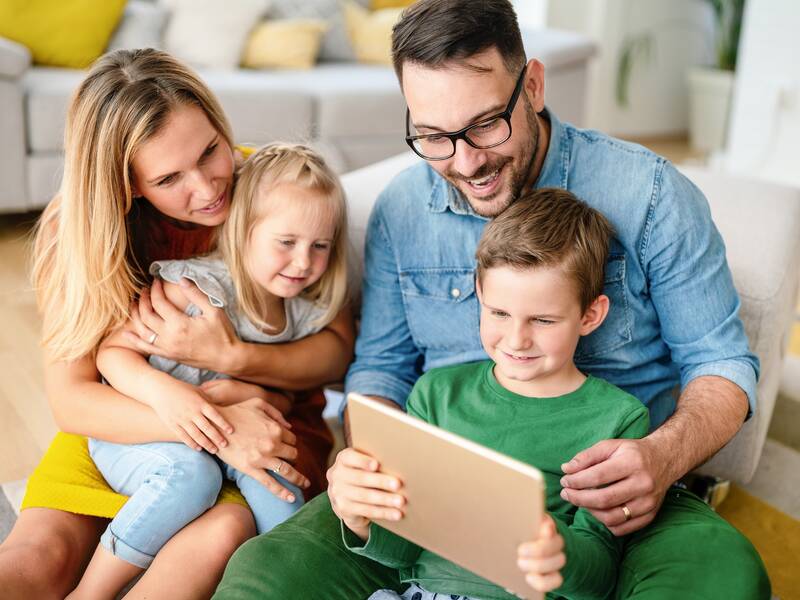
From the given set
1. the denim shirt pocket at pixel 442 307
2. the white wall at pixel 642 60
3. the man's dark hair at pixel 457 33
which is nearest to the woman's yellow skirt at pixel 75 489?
the denim shirt pocket at pixel 442 307

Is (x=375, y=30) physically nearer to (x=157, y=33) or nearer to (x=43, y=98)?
(x=157, y=33)

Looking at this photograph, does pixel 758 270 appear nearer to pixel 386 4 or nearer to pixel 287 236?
pixel 287 236

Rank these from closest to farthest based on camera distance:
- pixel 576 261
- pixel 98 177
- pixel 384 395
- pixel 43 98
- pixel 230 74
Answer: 1. pixel 576 261
2. pixel 98 177
3. pixel 384 395
4. pixel 43 98
5. pixel 230 74

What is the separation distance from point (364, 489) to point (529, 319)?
36 centimetres

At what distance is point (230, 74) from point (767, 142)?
260cm

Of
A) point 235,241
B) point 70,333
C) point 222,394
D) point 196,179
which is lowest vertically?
point 222,394

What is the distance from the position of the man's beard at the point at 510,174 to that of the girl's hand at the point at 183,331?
481 mm

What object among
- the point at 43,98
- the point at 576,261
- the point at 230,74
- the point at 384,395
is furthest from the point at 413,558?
the point at 230,74

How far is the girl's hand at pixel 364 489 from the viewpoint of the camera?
1139 millimetres

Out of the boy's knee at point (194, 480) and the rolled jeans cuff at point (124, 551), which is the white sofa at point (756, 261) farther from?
the rolled jeans cuff at point (124, 551)

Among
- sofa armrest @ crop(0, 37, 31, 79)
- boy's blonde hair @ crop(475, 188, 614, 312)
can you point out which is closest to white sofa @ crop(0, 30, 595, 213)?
sofa armrest @ crop(0, 37, 31, 79)

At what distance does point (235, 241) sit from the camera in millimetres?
1610

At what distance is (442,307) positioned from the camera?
5.41 ft

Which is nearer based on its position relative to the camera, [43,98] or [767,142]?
[43,98]
